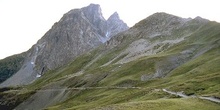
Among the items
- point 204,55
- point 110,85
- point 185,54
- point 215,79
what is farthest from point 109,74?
point 215,79

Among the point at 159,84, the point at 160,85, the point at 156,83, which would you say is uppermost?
the point at 156,83

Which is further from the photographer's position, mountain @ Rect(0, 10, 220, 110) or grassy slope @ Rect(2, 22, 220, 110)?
mountain @ Rect(0, 10, 220, 110)

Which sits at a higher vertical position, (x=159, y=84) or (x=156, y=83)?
(x=156, y=83)

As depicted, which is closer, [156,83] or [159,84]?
[159,84]

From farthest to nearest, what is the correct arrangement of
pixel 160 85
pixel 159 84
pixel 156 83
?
→ pixel 156 83
pixel 159 84
pixel 160 85

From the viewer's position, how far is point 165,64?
503 feet

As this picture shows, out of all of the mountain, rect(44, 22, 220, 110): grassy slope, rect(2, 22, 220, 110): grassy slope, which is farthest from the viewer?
the mountain

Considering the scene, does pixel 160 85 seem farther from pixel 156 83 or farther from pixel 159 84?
pixel 156 83

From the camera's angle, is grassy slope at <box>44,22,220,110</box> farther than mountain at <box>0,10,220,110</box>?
No

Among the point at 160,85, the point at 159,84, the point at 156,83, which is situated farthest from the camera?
the point at 156,83

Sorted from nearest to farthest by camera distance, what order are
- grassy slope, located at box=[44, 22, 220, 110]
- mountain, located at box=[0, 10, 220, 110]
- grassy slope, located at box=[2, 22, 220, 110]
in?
grassy slope, located at box=[44, 22, 220, 110]
grassy slope, located at box=[2, 22, 220, 110]
mountain, located at box=[0, 10, 220, 110]

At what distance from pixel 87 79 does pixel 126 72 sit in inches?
1250

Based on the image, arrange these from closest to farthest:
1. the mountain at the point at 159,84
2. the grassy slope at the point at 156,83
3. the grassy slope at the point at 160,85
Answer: the grassy slope at the point at 160,85 → the grassy slope at the point at 156,83 → the mountain at the point at 159,84


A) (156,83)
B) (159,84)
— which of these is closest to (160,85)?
(159,84)
